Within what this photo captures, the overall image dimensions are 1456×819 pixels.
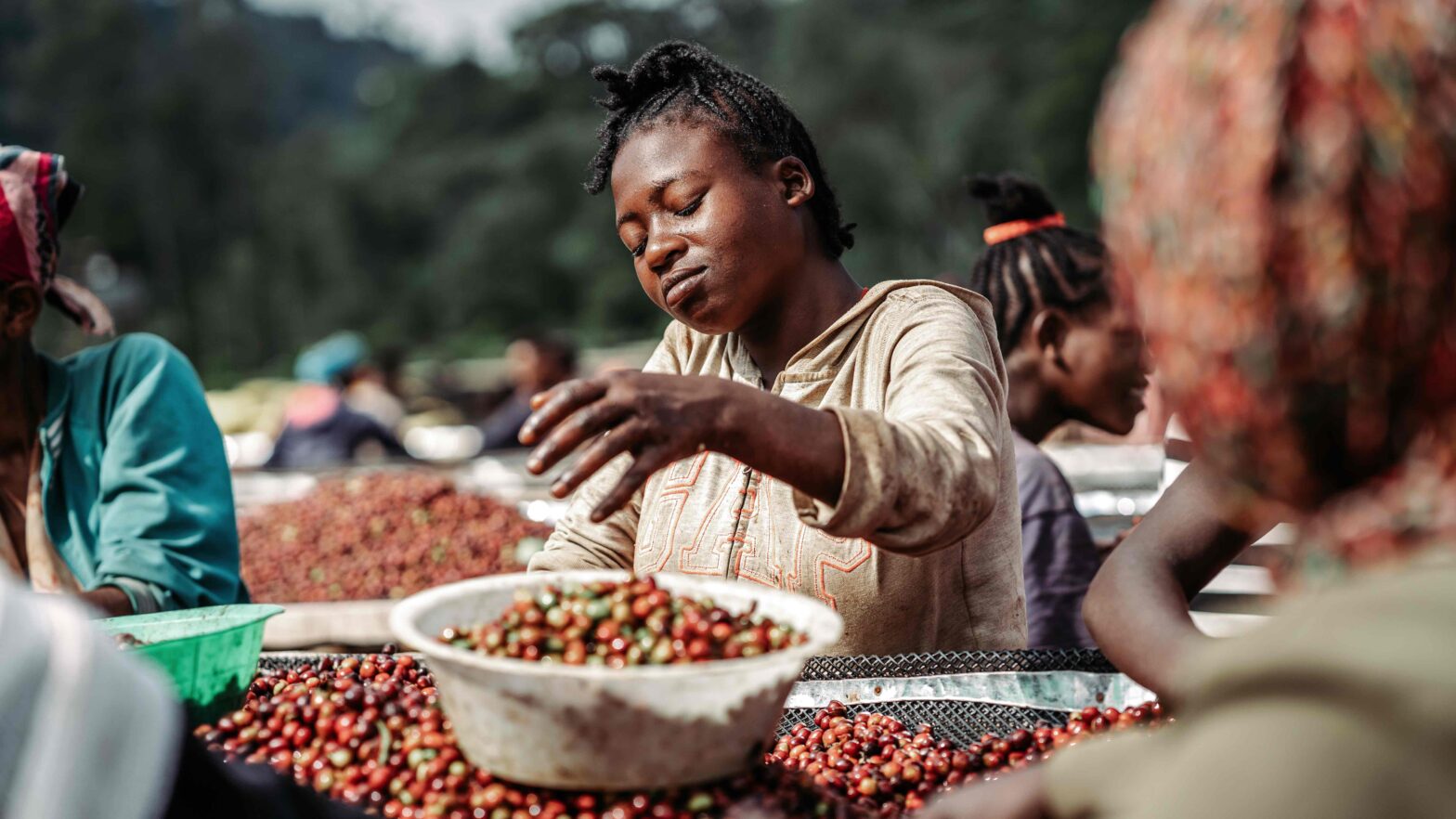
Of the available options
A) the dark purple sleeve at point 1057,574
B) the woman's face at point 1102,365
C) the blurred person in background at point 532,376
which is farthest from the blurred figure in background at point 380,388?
the dark purple sleeve at point 1057,574

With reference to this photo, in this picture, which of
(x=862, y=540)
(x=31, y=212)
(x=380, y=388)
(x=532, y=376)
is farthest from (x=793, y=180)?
(x=380, y=388)

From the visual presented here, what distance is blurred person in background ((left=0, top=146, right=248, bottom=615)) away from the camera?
7.98ft

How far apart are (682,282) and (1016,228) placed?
1787mm

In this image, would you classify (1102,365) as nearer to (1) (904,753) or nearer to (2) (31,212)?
(1) (904,753)

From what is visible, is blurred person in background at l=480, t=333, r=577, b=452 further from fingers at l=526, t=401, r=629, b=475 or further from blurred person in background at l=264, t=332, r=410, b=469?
fingers at l=526, t=401, r=629, b=475

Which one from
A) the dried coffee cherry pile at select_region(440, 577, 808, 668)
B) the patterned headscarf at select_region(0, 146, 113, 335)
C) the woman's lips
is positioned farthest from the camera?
the patterned headscarf at select_region(0, 146, 113, 335)

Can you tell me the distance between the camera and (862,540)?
1740 mm

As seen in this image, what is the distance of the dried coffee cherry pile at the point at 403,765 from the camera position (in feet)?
4.40

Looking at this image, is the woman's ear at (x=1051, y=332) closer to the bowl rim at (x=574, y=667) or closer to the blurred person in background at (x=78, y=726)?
the bowl rim at (x=574, y=667)

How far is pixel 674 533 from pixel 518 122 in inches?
1614

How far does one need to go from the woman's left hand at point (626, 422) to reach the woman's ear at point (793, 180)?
2.48 ft

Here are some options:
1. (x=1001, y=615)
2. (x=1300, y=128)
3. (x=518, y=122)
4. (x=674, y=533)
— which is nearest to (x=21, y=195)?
(x=674, y=533)

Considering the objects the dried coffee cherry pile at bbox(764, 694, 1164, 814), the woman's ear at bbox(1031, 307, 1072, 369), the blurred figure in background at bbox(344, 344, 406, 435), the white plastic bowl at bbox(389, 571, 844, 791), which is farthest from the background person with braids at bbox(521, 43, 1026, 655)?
the blurred figure in background at bbox(344, 344, 406, 435)

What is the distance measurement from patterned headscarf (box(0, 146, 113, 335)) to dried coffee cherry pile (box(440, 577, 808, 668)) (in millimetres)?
1578
